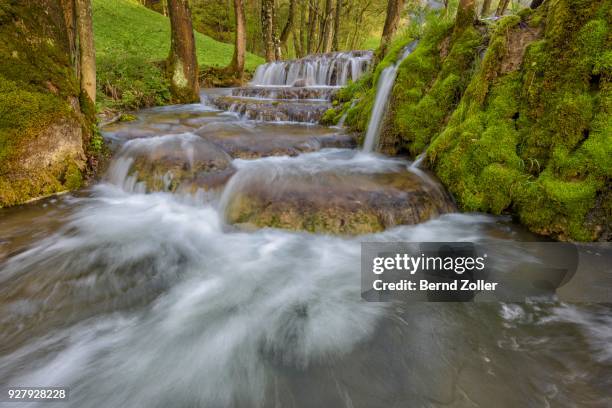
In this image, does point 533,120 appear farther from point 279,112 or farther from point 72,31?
point 72,31

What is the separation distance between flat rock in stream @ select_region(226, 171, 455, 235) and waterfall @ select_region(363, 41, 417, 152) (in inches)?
82.4

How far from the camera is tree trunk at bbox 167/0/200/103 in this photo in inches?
396

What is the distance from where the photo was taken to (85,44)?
241 inches

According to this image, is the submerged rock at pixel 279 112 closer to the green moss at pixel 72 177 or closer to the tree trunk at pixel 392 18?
the tree trunk at pixel 392 18

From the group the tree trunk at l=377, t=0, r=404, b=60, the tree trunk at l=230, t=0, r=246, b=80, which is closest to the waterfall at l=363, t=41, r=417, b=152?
the tree trunk at l=377, t=0, r=404, b=60

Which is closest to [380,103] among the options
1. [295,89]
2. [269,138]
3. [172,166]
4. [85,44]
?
[269,138]

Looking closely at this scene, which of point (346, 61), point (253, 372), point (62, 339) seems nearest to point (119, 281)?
point (62, 339)

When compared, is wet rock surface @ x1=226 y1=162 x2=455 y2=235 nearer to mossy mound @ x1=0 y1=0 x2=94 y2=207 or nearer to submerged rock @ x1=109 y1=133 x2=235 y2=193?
submerged rock @ x1=109 y1=133 x2=235 y2=193

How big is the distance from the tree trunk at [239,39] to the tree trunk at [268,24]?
224cm

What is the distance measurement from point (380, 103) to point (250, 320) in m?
5.43

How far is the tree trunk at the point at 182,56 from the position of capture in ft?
33.0

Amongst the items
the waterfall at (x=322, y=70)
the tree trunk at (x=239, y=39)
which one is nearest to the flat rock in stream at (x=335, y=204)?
the waterfall at (x=322, y=70)

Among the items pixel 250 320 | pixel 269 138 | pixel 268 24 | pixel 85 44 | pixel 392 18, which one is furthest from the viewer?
pixel 268 24

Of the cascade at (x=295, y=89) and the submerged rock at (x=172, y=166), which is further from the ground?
the cascade at (x=295, y=89)
